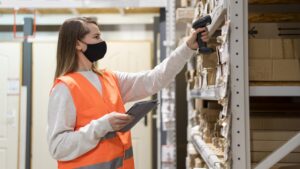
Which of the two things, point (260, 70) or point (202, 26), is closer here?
point (260, 70)

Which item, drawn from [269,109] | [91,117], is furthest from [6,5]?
[269,109]

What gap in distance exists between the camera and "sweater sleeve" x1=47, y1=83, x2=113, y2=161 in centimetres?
152

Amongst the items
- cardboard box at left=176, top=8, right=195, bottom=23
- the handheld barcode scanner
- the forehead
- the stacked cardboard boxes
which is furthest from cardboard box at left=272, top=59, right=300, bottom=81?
cardboard box at left=176, top=8, right=195, bottom=23

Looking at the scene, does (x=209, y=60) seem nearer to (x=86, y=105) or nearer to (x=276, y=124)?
(x=276, y=124)

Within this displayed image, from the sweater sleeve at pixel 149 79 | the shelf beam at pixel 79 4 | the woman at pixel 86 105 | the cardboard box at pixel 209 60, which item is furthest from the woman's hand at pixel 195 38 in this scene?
the shelf beam at pixel 79 4

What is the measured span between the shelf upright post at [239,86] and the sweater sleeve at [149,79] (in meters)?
0.54

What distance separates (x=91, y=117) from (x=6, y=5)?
2451mm

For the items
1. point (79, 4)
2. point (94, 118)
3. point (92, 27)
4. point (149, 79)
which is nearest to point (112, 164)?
point (94, 118)

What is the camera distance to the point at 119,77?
1910mm

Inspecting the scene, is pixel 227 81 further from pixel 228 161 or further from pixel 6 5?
pixel 6 5

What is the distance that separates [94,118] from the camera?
161 cm

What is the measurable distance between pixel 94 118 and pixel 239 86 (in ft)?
2.35

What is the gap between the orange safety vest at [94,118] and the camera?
158 centimetres

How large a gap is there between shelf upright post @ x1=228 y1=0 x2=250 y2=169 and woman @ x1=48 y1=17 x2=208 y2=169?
36cm
